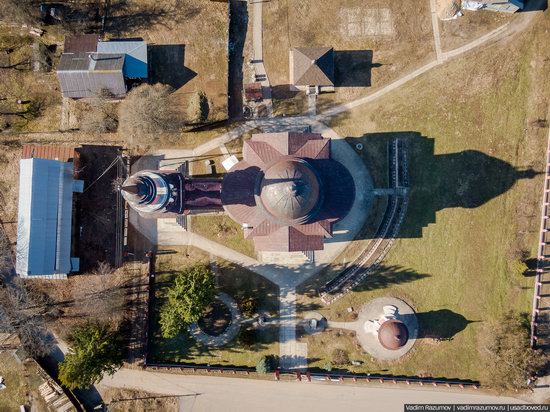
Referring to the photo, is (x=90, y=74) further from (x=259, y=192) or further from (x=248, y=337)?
(x=248, y=337)

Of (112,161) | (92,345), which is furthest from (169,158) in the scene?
(92,345)

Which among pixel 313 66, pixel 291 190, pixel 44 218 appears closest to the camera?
pixel 291 190

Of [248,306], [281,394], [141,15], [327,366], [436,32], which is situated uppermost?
[141,15]

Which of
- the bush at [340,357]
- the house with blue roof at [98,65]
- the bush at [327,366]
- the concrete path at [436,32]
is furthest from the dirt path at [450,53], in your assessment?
the bush at [327,366]

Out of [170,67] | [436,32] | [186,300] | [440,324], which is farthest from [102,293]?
[436,32]

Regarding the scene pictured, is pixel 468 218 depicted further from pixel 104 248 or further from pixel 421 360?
pixel 104 248

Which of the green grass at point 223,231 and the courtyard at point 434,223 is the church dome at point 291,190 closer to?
the green grass at point 223,231
